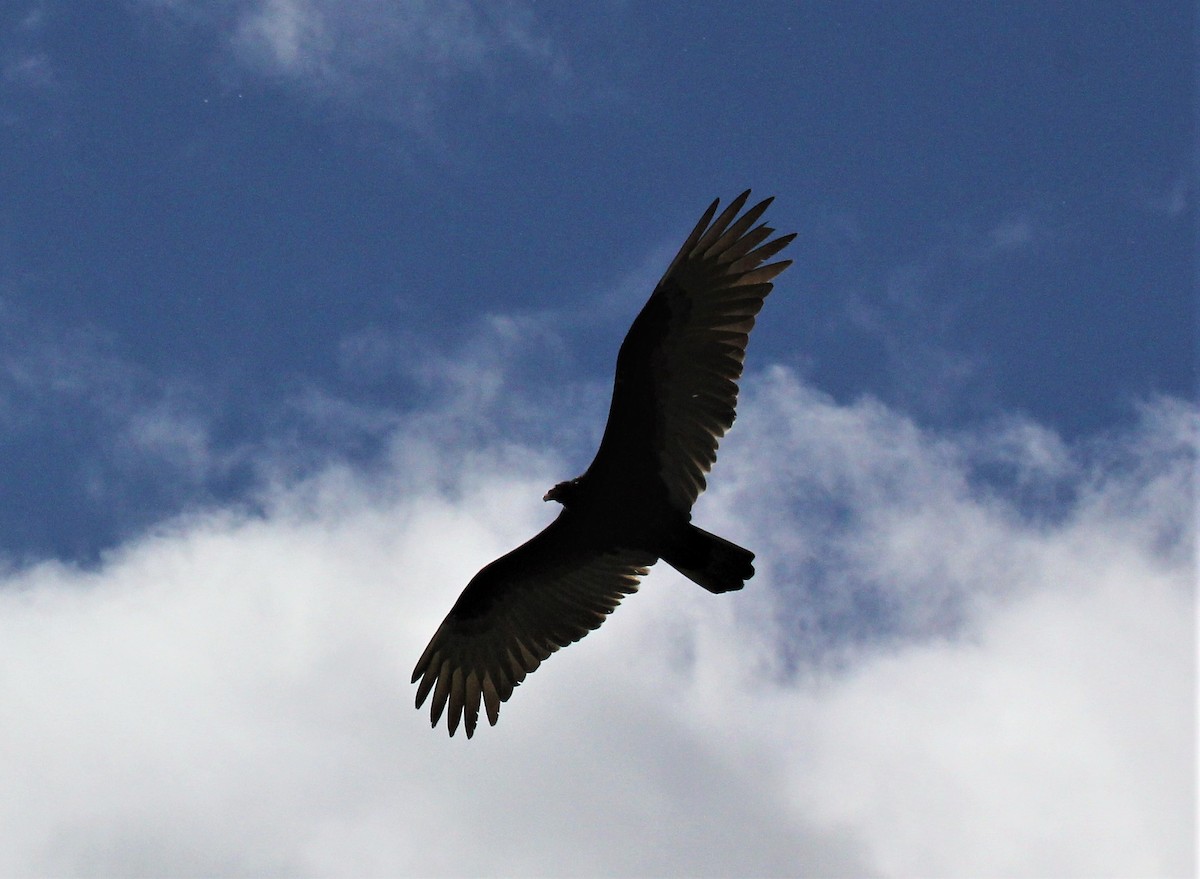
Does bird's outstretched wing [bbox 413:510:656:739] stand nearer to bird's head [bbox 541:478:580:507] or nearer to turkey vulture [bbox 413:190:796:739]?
turkey vulture [bbox 413:190:796:739]

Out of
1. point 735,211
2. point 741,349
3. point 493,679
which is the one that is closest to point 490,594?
point 493,679

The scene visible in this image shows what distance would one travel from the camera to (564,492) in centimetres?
1295

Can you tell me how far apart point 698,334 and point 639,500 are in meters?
1.74

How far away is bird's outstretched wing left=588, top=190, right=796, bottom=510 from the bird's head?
2.22ft

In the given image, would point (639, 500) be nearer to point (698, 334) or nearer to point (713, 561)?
point (713, 561)

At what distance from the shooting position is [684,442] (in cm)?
1264

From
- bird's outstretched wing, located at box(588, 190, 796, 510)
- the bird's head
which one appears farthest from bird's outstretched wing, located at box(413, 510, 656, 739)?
bird's outstretched wing, located at box(588, 190, 796, 510)

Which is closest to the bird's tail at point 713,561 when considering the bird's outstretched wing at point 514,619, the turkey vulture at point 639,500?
the turkey vulture at point 639,500

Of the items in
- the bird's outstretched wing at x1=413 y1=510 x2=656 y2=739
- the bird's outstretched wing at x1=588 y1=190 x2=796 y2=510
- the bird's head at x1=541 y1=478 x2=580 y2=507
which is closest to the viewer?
the bird's outstretched wing at x1=588 y1=190 x2=796 y2=510

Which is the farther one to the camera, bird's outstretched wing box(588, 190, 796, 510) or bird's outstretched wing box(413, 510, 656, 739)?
bird's outstretched wing box(413, 510, 656, 739)

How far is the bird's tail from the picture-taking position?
12.3m

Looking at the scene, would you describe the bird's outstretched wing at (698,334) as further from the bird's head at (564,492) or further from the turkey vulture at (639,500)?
the bird's head at (564,492)

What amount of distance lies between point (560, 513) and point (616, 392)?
4.99 feet

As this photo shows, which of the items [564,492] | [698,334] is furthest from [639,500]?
[698,334]
